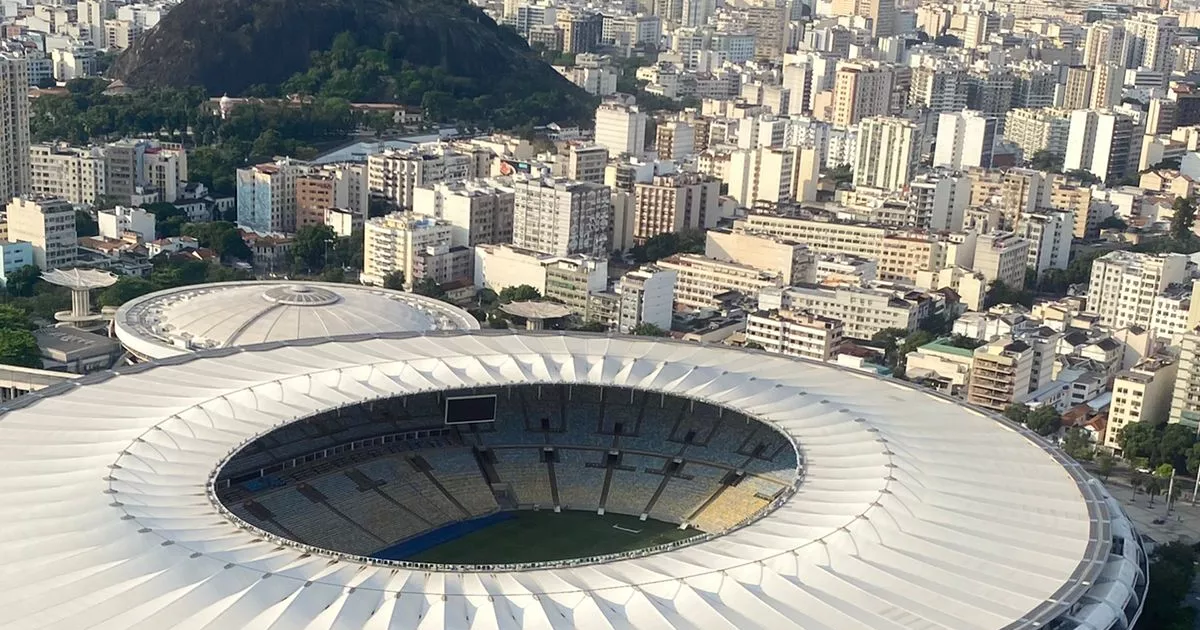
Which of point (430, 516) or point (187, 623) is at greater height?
point (187, 623)

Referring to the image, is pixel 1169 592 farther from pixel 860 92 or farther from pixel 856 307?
pixel 860 92

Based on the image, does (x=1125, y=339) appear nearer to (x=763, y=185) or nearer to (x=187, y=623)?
(x=763, y=185)

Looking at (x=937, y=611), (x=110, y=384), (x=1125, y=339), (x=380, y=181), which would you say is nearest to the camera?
(x=937, y=611)

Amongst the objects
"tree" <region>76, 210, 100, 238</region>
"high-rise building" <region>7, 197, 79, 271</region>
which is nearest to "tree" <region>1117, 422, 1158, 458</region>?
"high-rise building" <region>7, 197, 79, 271</region>

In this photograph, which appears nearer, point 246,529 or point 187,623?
point 187,623

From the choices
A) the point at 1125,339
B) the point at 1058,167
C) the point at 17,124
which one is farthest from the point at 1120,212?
the point at 17,124

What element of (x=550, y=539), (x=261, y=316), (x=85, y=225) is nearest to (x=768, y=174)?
(x=85, y=225)
